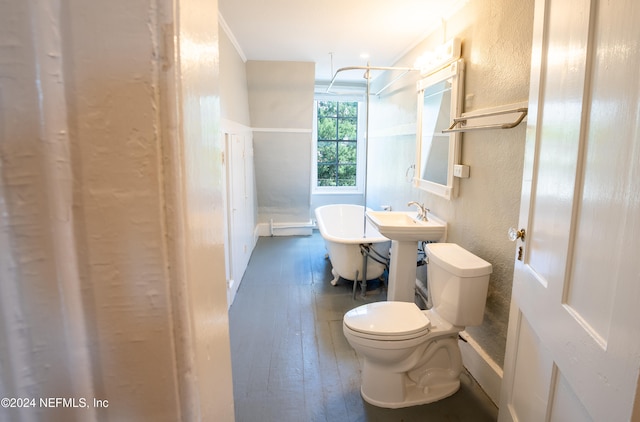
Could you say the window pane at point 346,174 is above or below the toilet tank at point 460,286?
above

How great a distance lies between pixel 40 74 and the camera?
0.30 m

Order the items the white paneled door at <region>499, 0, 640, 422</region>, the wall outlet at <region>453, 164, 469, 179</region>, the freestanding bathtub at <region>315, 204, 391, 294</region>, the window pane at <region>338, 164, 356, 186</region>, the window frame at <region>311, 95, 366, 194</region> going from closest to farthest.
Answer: the white paneled door at <region>499, 0, 640, 422</region>
the wall outlet at <region>453, 164, 469, 179</region>
the freestanding bathtub at <region>315, 204, 391, 294</region>
the window frame at <region>311, 95, 366, 194</region>
the window pane at <region>338, 164, 356, 186</region>

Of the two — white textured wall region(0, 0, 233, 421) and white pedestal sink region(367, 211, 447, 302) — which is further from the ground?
white textured wall region(0, 0, 233, 421)

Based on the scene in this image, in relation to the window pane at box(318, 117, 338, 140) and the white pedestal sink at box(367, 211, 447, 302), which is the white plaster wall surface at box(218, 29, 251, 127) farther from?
the window pane at box(318, 117, 338, 140)

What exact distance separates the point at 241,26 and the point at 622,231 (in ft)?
10.4

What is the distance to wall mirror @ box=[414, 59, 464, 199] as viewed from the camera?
7.98ft

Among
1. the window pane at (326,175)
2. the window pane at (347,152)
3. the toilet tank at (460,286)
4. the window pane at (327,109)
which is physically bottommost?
the toilet tank at (460,286)

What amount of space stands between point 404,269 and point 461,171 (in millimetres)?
887

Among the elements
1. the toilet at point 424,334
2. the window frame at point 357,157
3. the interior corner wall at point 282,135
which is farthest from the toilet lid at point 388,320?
the window frame at point 357,157

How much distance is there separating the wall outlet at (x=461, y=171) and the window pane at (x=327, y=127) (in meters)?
3.86

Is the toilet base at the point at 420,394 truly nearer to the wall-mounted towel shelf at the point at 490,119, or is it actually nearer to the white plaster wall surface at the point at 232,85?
the wall-mounted towel shelf at the point at 490,119

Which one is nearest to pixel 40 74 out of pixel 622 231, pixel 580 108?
pixel 622 231

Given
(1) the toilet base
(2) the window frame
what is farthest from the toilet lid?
(2) the window frame

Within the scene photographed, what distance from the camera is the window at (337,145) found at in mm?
6027
